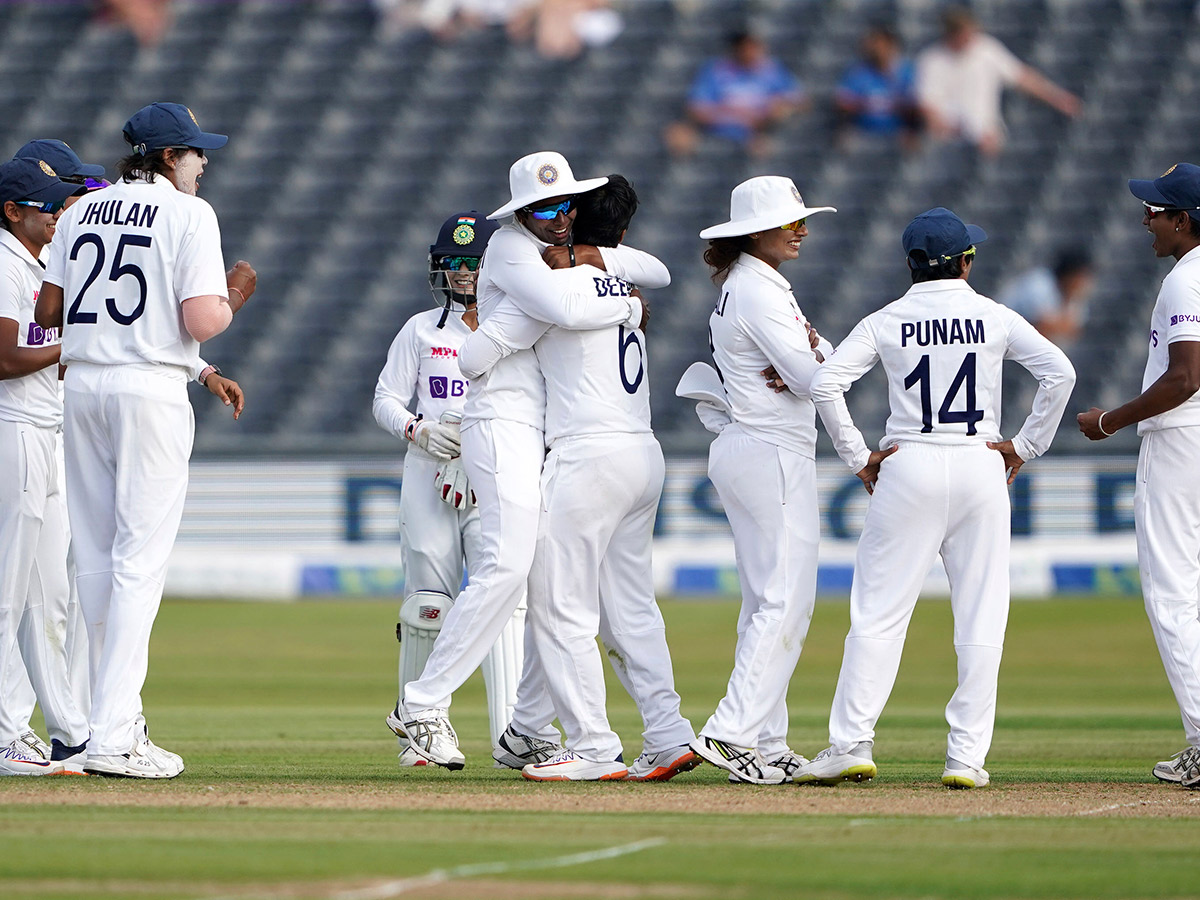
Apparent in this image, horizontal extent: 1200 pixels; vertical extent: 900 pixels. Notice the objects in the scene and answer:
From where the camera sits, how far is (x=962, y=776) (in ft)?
23.1

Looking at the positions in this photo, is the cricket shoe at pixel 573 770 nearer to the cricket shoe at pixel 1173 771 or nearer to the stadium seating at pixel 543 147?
the cricket shoe at pixel 1173 771

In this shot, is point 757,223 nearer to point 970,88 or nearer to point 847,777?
point 847,777

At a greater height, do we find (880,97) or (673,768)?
(880,97)

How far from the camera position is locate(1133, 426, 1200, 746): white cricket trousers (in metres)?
7.47

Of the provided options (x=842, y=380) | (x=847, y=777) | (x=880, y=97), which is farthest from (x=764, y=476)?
(x=880, y=97)

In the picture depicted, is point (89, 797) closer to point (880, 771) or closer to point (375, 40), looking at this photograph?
point (880, 771)

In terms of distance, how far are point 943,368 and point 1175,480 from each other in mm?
1150

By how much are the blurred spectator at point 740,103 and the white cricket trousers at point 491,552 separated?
15.9m

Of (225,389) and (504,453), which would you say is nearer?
(225,389)

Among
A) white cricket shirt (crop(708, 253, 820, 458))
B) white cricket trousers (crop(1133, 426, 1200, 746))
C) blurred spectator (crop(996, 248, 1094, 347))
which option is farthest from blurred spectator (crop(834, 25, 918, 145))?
white cricket shirt (crop(708, 253, 820, 458))

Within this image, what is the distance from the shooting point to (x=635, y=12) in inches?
969

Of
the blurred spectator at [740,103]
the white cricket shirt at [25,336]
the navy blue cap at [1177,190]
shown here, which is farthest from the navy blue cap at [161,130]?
the blurred spectator at [740,103]

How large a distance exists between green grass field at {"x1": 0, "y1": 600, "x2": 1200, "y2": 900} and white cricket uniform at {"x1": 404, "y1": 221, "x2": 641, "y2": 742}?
537mm

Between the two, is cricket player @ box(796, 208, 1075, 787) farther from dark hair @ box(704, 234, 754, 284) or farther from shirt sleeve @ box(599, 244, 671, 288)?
shirt sleeve @ box(599, 244, 671, 288)
